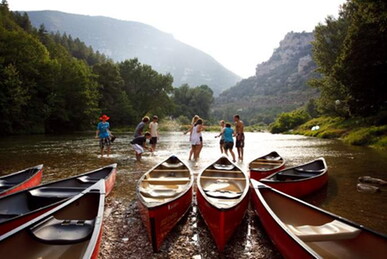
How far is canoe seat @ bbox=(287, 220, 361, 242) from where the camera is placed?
166 inches

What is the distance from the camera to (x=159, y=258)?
4488mm

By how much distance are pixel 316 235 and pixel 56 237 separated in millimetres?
4348

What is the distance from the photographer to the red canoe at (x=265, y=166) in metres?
9.34

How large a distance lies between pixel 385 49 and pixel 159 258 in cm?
2480

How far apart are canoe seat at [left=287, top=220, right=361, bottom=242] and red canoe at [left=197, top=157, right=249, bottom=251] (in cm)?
120

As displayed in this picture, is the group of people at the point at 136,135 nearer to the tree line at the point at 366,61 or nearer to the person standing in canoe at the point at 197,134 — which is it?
the person standing in canoe at the point at 197,134

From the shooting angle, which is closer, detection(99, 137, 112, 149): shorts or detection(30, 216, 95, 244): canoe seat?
detection(30, 216, 95, 244): canoe seat

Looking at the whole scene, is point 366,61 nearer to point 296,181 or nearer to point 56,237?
point 296,181

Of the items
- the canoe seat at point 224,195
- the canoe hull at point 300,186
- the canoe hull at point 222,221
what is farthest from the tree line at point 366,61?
the canoe hull at point 222,221

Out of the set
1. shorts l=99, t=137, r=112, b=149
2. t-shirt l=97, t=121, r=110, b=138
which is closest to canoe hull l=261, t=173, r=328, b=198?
t-shirt l=97, t=121, r=110, b=138

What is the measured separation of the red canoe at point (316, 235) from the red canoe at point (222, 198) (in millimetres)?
610

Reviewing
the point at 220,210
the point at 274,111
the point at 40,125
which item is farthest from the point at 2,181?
the point at 274,111

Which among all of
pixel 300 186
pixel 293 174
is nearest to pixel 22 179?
pixel 300 186

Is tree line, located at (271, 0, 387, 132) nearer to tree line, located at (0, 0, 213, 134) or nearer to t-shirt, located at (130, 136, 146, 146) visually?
t-shirt, located at (130, 136, 146, 146)
